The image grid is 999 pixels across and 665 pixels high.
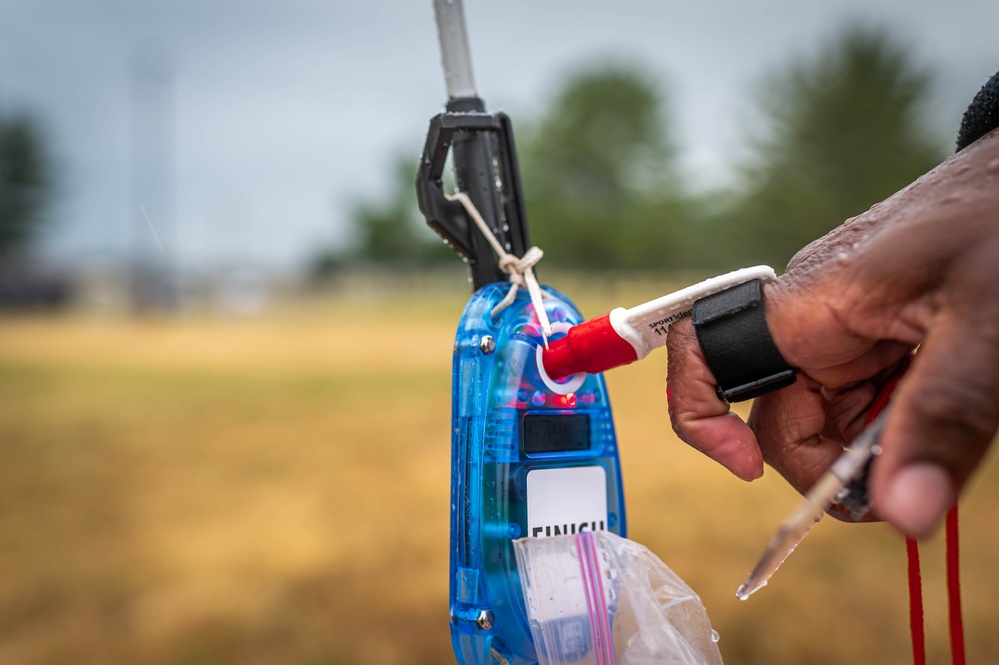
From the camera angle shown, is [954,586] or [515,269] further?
[515,269]

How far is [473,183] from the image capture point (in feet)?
2.80

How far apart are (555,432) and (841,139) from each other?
8.82 meters

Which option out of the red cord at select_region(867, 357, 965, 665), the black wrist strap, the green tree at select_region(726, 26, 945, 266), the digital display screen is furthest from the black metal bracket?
the green tree at select_region(726, 26, 945, 266)

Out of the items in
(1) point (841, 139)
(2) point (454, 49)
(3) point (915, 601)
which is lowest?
(3) point (915, 601)

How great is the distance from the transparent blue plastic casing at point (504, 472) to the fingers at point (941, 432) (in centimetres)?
35

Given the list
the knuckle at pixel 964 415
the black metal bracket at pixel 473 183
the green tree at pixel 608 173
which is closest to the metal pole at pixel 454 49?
the black metal bracket at pixel 473 183

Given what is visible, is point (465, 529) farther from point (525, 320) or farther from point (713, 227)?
point (713, 227)

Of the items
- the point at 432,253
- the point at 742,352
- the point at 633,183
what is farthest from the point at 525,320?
the point at 432,253

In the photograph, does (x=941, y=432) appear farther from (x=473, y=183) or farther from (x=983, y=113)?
(x=473, y=183)

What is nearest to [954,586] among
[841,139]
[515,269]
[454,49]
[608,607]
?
[608,607]

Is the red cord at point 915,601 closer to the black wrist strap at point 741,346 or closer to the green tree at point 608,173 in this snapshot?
the black wrist strap at point 741,346

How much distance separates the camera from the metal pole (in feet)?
2.76

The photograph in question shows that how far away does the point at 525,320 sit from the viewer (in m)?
0.78

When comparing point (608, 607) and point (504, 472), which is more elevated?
point (504, 472)
